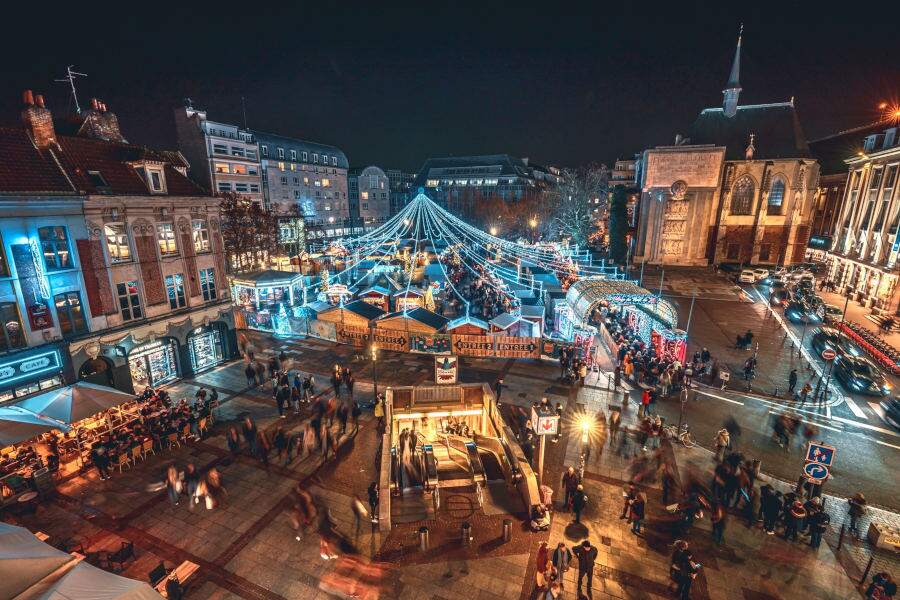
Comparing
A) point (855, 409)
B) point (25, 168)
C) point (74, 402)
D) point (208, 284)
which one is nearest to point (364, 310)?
point (208, 284)

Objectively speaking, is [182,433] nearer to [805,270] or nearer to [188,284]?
[188,284]

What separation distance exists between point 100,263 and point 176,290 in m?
3.55

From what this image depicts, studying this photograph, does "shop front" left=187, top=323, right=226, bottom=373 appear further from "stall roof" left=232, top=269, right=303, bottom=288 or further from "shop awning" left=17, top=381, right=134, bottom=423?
"stall roof" left=232, top=269, right=303, bottom=288

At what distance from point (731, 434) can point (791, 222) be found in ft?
151

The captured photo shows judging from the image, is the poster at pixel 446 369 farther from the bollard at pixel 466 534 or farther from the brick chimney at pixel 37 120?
the brick chimney at pixel 37 120

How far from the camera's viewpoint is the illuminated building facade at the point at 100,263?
14859 mm

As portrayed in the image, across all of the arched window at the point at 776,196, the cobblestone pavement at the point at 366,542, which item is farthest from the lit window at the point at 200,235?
the arched window at the point at 776,196

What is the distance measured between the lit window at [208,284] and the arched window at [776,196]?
58.5m

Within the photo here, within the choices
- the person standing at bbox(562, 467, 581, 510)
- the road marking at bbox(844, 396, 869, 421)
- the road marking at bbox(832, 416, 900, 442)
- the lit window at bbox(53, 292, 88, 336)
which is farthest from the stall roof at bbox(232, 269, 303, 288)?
the road marking at bbox(844, 396, 869, 421)

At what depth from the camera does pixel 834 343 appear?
74.8 ft

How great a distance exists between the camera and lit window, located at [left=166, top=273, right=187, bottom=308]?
1995 centimetres

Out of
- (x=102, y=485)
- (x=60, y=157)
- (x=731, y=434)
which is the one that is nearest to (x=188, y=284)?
(x=60, y=157)

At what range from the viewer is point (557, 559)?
9.07 m

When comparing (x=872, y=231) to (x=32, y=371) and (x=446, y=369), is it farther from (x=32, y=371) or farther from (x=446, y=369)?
(x=32, y=371)
